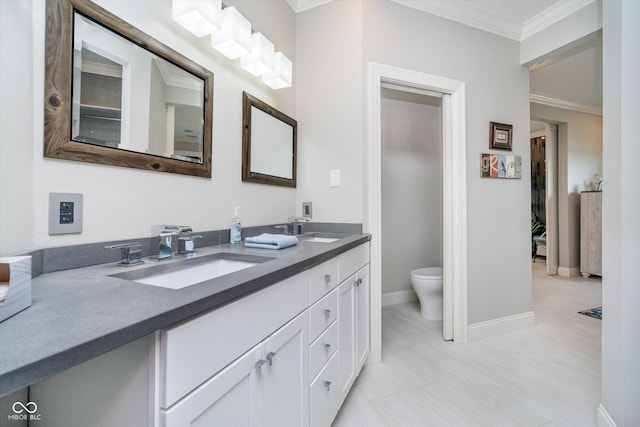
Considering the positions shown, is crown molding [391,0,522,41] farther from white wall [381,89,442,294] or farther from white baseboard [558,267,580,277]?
white baseboard [558,267,580,277]

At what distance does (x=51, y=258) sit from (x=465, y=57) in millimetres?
2811

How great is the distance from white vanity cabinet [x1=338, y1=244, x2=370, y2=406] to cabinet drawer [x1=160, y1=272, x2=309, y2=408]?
0.55 metres

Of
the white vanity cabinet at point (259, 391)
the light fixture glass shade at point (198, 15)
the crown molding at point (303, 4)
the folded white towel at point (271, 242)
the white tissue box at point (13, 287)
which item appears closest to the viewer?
the white tissue box at point (13, 287)

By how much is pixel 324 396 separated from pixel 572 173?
15.9 feet

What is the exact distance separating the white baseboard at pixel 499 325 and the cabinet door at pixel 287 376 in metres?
1.79

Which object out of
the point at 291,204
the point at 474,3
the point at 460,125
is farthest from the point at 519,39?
the point at 291,204

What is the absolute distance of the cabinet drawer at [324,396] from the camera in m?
1.05

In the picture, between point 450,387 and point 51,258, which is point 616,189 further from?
point 51,258

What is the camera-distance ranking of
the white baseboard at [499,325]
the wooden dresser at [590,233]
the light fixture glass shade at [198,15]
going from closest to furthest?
the light fixture glass shade at [198,15], the white baseboard at [499,325], the wooden dresser at [590,233]

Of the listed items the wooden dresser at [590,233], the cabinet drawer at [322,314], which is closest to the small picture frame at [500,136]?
the cabinet drawer at [322,314]

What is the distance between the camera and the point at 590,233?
149 inches

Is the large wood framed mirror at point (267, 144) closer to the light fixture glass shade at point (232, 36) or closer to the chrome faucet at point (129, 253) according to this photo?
the light fixture glass shade at point (232, 36)

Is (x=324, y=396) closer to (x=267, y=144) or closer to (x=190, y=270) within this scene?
(x=190, y=270)

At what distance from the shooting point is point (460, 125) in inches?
85.5
